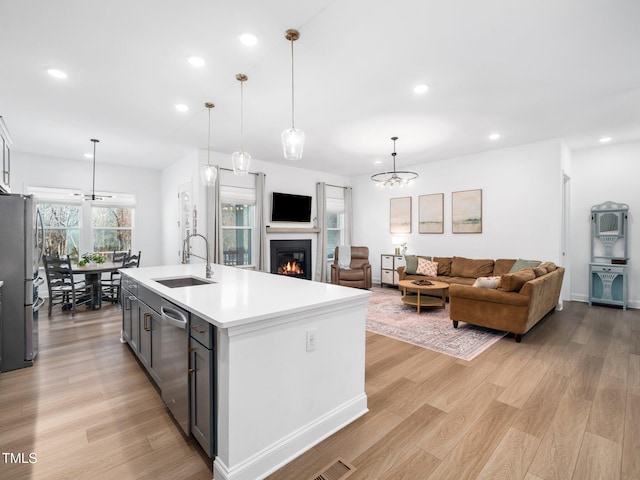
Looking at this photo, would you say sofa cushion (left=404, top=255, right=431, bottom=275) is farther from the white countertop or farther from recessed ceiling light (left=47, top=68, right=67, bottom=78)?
recessed ceiling light (left=47, top=68, right=67, bottom=78)

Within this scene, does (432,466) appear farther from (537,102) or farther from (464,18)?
(537,102)

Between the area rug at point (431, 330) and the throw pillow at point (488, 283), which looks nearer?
the area rug at point (431, 330)

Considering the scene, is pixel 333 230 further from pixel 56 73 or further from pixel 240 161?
pixel 56 73

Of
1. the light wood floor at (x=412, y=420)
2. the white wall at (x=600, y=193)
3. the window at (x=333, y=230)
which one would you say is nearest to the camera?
the light wood floor at (x=412, y=420)

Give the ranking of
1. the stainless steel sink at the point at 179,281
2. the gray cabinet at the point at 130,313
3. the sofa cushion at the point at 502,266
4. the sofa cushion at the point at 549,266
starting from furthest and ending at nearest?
the sofa cushion at the point at 502,266 < the sofa cushion at the point at 549,266 < the gray cabinet at the point at 130,313 < the stainless steel sink at the point at 179,281

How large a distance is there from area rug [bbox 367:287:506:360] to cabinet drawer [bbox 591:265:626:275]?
282 centimetres

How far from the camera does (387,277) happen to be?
24.5 ft

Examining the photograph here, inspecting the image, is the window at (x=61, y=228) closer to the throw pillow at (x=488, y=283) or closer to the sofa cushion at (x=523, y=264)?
the throw pillow at (x=488, y=283)

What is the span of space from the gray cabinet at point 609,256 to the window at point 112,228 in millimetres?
9572

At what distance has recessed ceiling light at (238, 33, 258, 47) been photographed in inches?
96.9

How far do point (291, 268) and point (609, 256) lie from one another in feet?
20.4

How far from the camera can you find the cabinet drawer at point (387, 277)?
7367 millimetres

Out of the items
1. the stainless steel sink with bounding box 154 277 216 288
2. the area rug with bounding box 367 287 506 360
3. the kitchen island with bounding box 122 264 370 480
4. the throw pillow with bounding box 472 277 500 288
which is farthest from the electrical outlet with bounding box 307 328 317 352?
the throw pillow with bounding box 472 277 500 288

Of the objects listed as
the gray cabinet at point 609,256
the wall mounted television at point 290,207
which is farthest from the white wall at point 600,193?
the wall mounted television at point 290,207
